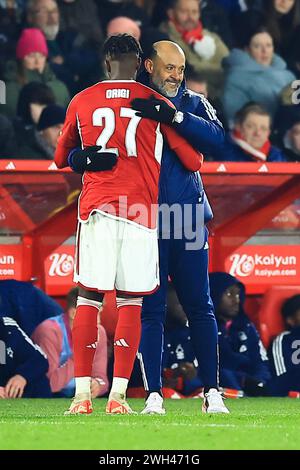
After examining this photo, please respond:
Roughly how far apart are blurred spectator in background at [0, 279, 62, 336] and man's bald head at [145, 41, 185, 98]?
2.52 m

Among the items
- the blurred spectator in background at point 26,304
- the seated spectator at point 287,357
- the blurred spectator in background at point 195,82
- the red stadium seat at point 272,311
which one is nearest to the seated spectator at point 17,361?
the blurred spectator in background at point 26,304

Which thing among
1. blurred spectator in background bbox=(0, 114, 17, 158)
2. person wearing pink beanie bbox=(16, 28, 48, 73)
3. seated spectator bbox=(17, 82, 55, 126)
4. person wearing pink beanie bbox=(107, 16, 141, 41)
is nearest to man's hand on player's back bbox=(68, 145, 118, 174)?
blurred spectator in background bbox=(0, 114, 17, 158)

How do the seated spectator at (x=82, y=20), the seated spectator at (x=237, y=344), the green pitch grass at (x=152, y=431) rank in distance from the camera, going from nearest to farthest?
1. the green pitch grass at (x=152, y=431)
2. the seated spectator at (x=237, y=344)
3. the seated spectator at (x=82, y=20)

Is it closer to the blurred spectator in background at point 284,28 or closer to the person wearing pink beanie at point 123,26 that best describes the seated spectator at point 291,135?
the blurred spectator in background at point 284,28

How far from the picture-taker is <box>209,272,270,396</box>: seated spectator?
10109 millimetres

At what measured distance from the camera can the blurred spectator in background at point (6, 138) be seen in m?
11.4

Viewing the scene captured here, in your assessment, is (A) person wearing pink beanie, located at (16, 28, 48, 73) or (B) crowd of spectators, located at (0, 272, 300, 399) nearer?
(B) crowd of spectators, located at (0, 272, 300, 399)

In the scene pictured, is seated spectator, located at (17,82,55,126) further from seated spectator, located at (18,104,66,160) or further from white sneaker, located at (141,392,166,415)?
white sneaker, located at (141,392,166,415)

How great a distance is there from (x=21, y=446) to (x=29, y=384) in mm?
3801

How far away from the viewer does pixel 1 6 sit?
1326 centimetres

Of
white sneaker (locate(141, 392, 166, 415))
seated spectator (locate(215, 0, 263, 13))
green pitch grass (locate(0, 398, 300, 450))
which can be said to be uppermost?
seated spectator (locate(215, 0, 263, 13))

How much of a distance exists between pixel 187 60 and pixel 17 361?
15.5 ft

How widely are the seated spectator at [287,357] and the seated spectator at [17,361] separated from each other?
1637 millimetres

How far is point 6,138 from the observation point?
449 inches
